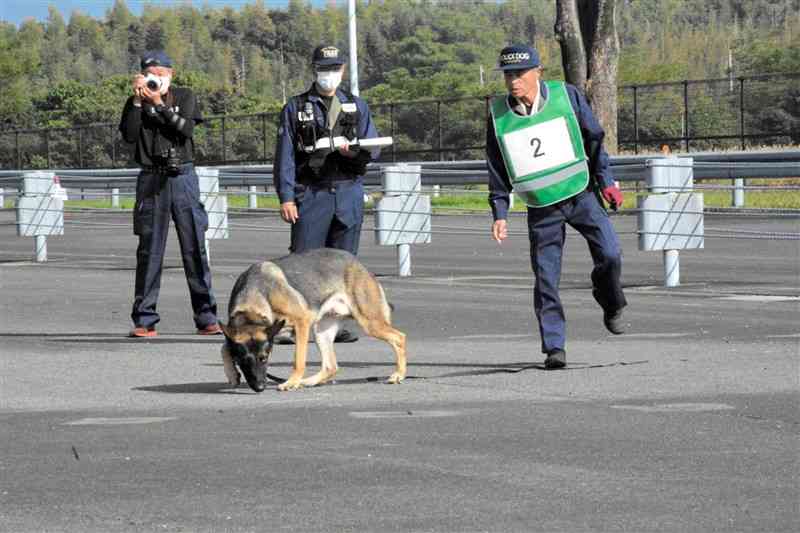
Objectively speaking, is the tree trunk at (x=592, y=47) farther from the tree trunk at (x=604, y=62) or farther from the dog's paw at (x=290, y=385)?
the dog's paw at (x=290, y=385)

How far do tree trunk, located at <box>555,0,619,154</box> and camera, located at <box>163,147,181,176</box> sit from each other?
2363cm

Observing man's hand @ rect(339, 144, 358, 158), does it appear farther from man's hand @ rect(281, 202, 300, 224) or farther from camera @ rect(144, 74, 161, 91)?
camera @ rect(144, 74, 161, 91)

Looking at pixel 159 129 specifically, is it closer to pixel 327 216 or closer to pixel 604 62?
pixel 327 216

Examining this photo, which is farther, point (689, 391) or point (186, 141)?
point (186, 141)

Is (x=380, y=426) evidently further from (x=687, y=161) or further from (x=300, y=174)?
(x=687, y=161)

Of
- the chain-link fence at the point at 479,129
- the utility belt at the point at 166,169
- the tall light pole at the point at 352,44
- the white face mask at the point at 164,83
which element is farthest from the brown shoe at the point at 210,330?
the tall light pole at the point at 352,44

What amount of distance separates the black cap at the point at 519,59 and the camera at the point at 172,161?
338cm

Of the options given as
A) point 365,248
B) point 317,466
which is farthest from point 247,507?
point 365,248

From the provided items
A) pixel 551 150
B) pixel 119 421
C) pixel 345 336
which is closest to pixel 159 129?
pixel 345 336

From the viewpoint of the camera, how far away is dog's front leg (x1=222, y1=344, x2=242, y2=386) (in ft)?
34.9

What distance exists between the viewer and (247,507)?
23.4 feet

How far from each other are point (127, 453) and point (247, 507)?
4.99 ft

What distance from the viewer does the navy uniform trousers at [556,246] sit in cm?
1163

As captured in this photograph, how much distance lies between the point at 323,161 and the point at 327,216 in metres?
0.37
